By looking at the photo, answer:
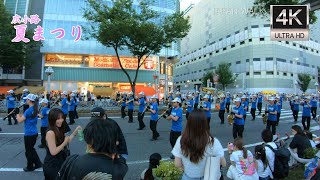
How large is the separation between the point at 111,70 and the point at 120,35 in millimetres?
22770

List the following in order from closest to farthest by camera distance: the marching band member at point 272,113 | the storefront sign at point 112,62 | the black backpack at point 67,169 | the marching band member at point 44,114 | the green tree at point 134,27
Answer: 1. the black backpack at point 67,169
2. the marching band member at point 44,114
3. the marching band member at point 272,113
4. the green tree at point 134,27
5. the storefront sign at point 112,62

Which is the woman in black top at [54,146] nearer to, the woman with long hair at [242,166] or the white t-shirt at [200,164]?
the white t-shirt at [200,164]

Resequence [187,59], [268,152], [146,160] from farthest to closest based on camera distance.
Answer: [187,59] < [146,160] < [268,152]

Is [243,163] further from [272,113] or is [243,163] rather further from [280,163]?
[272,113]

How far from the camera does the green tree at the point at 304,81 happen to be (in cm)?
6612

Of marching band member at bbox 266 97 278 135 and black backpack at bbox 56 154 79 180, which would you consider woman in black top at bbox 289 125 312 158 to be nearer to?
marching band member at bbox 266 97 278 135

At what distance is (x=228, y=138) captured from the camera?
40.0 ft

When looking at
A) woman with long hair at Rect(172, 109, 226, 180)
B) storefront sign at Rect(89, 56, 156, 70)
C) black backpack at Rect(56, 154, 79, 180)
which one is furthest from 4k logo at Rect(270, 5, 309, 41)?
storefront sign at Rect(89, 56, 156, 70)

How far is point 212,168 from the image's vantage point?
3.27 m

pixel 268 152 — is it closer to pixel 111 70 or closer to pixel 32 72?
pixel 111 70

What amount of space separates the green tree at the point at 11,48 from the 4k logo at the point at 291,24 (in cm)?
3579

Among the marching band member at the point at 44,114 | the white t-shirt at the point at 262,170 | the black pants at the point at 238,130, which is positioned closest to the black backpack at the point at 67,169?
the white t-shirt at the point at 262,170

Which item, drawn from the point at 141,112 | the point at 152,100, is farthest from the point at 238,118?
the point at 141,112

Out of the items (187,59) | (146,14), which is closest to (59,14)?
(146,14)
